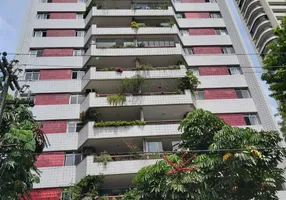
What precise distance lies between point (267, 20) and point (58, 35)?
3835 cm

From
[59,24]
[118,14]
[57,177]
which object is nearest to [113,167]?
[57,177]

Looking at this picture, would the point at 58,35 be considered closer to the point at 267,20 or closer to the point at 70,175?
the point at 70,175

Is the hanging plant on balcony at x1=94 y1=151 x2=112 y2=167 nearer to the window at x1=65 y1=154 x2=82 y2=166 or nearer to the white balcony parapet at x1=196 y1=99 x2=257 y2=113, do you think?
the window at x1=65 y1=154 x2=82 y2=166

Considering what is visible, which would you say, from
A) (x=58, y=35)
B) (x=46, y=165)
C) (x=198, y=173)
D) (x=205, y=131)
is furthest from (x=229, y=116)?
(x=58, y=35)

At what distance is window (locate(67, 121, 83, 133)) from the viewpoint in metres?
18.5

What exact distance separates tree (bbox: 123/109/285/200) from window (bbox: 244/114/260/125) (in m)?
8.49

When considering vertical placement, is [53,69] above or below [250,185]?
above

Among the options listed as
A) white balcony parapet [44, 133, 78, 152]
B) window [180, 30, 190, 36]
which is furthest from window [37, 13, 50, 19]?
window [180, 30, 190, 36]

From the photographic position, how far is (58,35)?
74.4 feet

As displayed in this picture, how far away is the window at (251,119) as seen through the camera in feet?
64.5

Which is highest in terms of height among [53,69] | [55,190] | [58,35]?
[58,35]

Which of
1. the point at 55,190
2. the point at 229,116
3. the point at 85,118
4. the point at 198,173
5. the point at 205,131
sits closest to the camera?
the point at 198,173

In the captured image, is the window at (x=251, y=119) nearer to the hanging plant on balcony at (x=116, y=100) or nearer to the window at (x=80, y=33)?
the hanging plant on balcony at (x=116, y=100)

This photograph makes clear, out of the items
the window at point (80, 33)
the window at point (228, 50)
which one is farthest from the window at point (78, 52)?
the window at point (228, 50)
